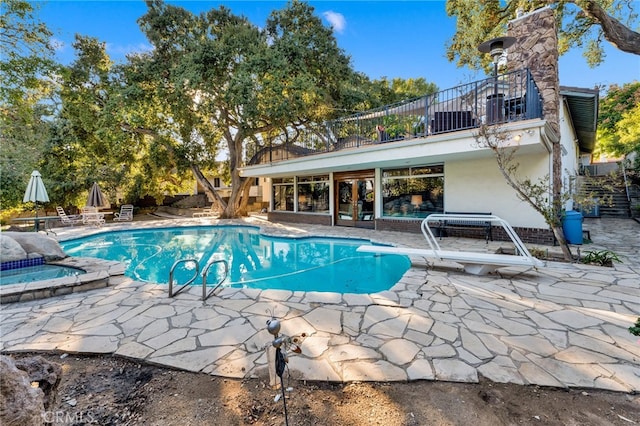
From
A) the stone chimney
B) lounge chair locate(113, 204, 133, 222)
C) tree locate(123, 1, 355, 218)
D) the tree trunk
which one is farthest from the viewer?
lounge chair locate(113, 204, 133, 222)

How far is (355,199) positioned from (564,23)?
30.0ft

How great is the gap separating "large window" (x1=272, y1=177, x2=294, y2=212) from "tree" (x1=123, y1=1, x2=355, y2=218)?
2.77m

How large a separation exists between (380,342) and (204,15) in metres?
16.5

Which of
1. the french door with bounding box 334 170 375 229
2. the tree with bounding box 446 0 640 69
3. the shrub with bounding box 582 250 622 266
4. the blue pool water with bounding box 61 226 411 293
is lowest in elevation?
the blue pool water with bounding box 61 226 411 293

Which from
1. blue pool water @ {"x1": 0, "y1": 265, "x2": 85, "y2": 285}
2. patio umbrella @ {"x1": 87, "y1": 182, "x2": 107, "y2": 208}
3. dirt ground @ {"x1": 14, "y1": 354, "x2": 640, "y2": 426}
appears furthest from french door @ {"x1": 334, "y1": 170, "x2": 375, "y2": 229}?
patio umbrella @ {"x1": 87, "y1": 182, "x2": 107, "y2": 208}

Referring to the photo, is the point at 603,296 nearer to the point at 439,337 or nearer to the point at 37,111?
the point at 439,337

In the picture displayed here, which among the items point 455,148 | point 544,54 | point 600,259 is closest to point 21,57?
point 455,148

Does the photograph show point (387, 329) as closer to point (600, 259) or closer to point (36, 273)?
point (600, 259)

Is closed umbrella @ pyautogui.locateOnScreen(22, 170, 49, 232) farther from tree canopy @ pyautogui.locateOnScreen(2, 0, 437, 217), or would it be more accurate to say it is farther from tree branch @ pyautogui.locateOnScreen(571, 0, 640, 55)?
tree branch @ pyautogui.locateOnScreen(571, 0, 640, 55)

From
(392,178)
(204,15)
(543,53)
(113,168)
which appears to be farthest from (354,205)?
(113,168)

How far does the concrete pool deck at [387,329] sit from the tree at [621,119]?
14607mm

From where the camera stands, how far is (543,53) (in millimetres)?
7520

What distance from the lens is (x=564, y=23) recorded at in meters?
9.20

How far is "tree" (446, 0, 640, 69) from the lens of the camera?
6910mm
